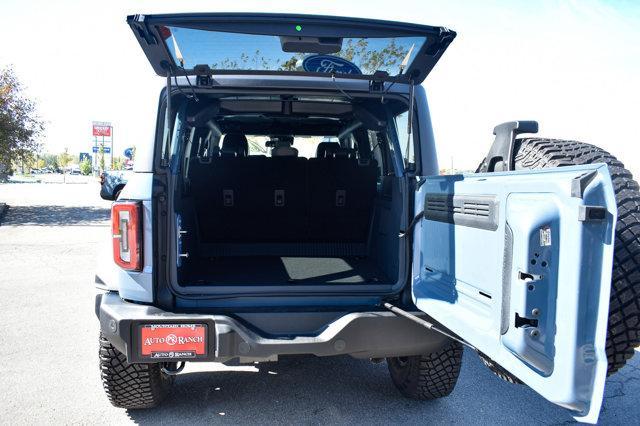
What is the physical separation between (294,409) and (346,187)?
1895 mm

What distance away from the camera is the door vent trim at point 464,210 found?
1.99 metres

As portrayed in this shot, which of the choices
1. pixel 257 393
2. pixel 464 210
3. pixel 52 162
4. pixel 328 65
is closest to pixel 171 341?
pixel 257 393

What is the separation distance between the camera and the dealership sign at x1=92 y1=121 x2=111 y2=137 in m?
45.9

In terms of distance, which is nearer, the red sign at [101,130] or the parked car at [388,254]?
the parked car at [388,254]

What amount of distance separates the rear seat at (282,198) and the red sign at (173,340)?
1.76 meters

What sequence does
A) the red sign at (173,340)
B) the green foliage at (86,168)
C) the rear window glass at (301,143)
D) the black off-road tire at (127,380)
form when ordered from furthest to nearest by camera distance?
the green foliage at (86,168) → the rear window glass at (301,143) → the black off-road tire at (127,380) → the red sign at (173,340)

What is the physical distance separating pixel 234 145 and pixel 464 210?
9.21 feet

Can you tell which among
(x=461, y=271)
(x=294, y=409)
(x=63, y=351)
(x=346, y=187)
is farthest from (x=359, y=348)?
(x=63, y=351)

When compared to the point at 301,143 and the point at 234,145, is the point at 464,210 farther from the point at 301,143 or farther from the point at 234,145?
the point at 301,143

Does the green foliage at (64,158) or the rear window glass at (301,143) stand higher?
the green foliage at (64,158)

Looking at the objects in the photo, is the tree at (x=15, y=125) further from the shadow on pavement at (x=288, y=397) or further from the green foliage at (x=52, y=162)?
the green foliage at (x=52, y=162)

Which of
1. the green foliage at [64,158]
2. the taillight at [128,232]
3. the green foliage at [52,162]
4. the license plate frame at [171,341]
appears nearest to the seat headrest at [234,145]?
the taillight at [128,232]

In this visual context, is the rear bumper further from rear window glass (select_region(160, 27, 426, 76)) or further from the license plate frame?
rear window glass (select_region(160, 27, 426, 76))

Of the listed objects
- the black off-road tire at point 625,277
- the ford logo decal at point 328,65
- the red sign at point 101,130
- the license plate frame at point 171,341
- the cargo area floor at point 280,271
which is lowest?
the license plate frame at point 171,341
